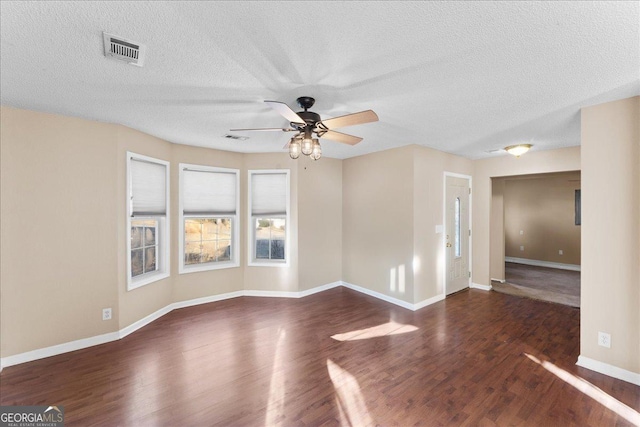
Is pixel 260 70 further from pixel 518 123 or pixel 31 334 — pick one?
pixel 31 334

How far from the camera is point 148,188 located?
3.64m

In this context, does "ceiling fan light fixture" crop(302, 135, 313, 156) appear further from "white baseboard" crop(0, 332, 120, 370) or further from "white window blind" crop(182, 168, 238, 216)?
"white baseboard" crop(0, 332, 120, 370)

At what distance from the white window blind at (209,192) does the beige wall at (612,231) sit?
4.66 m

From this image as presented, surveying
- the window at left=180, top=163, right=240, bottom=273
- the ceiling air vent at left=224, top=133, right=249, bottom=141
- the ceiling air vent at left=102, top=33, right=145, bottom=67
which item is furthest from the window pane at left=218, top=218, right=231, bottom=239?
the ceiling air vent at left=102, top=33, right=145, bottom=67

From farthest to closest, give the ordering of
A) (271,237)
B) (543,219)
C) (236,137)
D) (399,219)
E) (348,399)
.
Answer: (543,219), (271,237), (399,219), (236,137), (348,399)

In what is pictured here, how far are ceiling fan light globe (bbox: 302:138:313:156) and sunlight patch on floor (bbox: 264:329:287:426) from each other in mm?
2065

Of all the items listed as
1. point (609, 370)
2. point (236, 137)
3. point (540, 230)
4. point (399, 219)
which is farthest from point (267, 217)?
point (540, 230)

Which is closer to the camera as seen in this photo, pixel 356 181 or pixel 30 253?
pixel 30 253

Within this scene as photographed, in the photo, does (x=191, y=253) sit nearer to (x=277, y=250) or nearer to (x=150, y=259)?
(x=150, y=259)

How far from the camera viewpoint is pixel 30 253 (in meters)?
2.68

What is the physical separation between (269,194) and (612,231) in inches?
172

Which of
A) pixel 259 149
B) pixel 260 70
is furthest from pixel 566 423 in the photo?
pixel 259 149

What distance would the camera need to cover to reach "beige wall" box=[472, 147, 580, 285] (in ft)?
15.0

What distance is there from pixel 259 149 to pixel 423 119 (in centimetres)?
265
